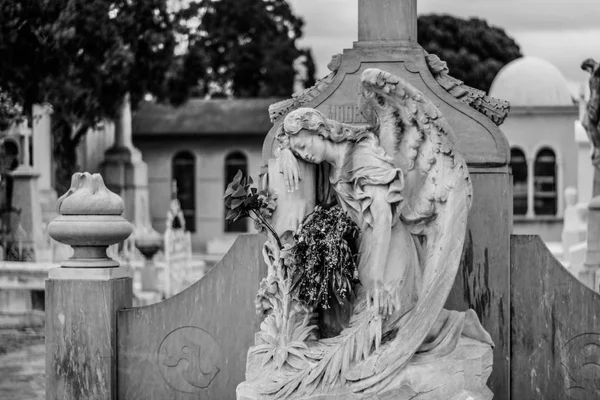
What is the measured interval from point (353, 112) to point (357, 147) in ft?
2.48

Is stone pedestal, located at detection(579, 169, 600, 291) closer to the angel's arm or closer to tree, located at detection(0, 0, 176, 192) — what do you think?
the angel's arm

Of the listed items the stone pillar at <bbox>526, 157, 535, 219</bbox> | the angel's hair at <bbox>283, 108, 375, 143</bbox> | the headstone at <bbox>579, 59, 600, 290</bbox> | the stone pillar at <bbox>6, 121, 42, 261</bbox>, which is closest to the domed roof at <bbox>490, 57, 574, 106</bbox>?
the stone pillar at <bbox>526, 157, 535, 219</bbox>

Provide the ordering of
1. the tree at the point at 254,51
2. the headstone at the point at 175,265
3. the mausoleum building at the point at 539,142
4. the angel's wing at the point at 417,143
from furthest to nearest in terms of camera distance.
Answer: the tree at the point at 254,51
the mausoleum building at the point at 539,142
the headstone at the point at 175,265
the angel's wing at the point at 417,143

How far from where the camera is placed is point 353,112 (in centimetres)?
928

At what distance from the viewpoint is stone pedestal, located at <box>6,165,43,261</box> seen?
2397cm

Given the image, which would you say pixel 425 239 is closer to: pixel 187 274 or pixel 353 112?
pixel 353 112

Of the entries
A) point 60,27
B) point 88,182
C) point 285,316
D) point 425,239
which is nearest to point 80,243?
point 88,182

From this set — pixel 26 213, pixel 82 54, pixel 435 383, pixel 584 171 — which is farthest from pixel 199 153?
pixel 435 383

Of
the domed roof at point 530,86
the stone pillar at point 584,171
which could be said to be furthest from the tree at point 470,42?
the stone pillar at point 584,171

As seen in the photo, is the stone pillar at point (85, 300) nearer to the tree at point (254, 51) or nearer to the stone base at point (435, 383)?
the stone base at point (435, 383)

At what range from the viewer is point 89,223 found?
30.7 ft

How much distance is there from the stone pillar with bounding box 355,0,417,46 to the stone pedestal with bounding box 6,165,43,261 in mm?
15244

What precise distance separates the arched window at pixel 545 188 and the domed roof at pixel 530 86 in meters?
1.75

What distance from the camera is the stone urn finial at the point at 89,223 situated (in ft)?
30.7
